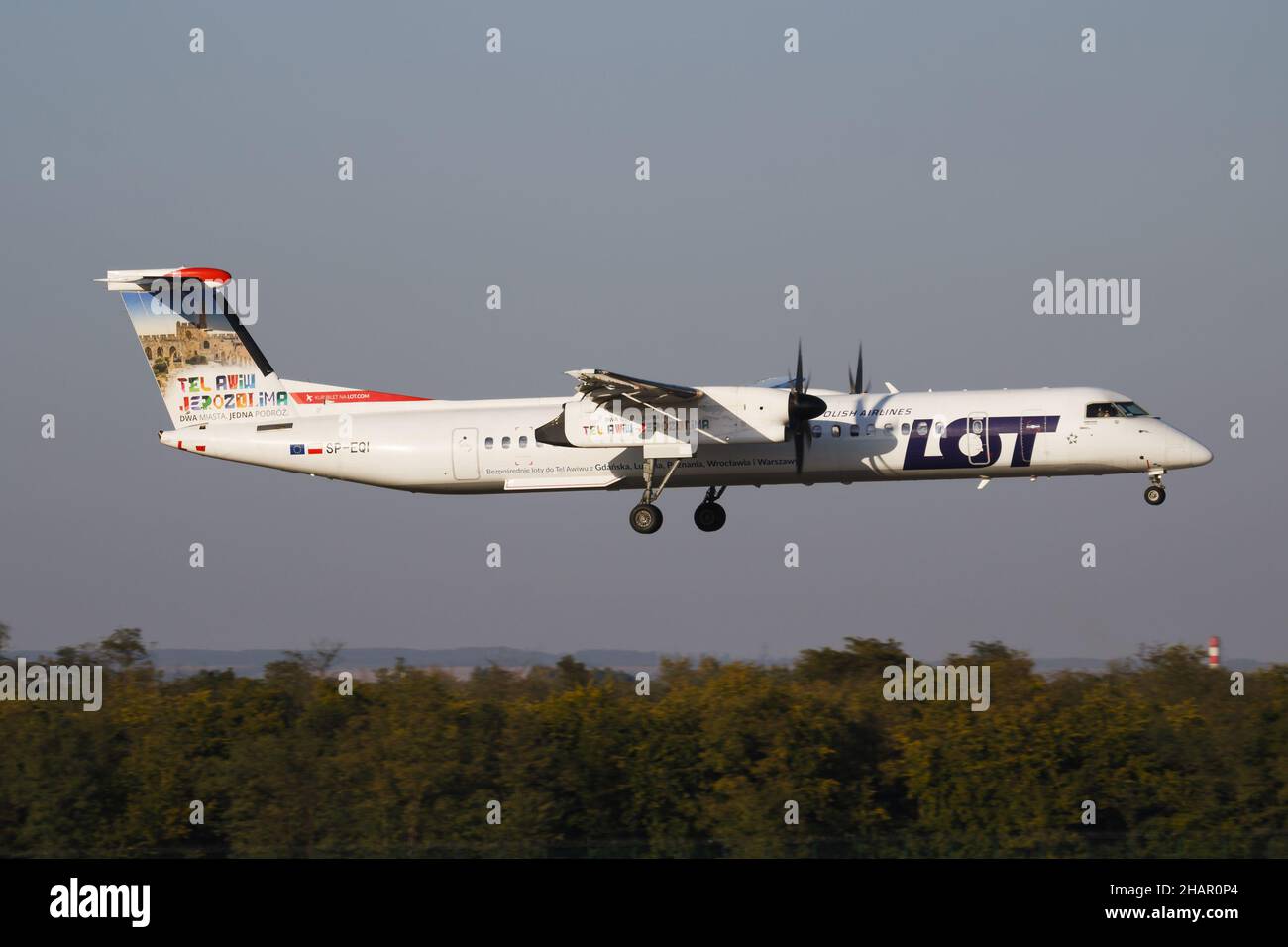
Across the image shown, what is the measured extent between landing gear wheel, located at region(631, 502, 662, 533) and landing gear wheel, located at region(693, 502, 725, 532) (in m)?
1.09

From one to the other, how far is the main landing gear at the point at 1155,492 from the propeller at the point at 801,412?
18.2ft

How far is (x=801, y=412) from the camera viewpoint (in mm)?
23328

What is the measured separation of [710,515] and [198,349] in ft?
33.7

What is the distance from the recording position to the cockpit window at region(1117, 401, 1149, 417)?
23469 mm

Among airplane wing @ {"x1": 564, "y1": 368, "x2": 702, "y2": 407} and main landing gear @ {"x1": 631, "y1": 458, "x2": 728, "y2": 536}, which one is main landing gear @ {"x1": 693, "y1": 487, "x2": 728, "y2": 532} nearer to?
main landing gear @ {"x1": 631, "y1": 458, "x2": 728, "y2": 536}

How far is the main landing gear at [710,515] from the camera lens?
2589 centimetres
